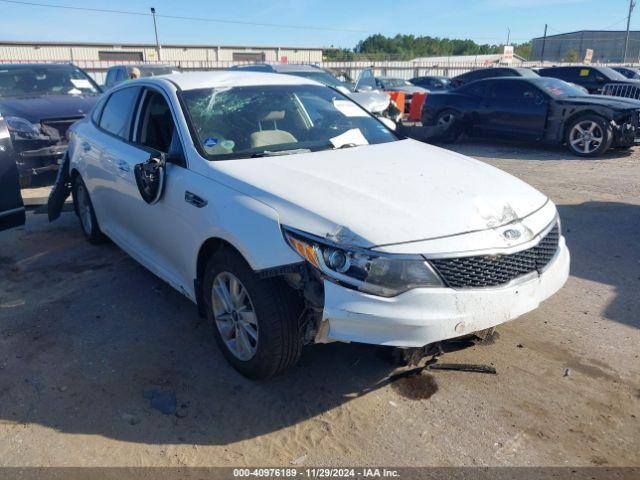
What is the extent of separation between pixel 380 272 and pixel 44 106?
7.42 m

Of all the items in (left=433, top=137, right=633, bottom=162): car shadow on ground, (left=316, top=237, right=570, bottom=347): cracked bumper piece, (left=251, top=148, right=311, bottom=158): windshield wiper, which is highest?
(left=251, top=148, right=311, bottom=158): windshield wiper

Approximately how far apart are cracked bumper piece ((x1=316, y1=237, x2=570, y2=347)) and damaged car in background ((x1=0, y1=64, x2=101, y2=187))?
6410 mm

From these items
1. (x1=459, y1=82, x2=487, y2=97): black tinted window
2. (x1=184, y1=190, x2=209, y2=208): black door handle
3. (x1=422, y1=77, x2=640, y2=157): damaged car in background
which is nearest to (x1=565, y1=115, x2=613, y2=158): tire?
(x1=422, y1=77, x2=640, y2=157): damaged car in background

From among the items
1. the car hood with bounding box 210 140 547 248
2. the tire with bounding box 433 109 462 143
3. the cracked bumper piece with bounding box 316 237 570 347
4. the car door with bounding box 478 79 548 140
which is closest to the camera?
the cracked bumper piece with bounding box 316 237 570 347

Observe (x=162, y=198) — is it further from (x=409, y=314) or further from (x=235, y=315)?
(x=409, y=314)

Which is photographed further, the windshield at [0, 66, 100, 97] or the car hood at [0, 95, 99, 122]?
the windshield at [0, 66, 100, 97]

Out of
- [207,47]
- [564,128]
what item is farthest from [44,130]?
[207,47]

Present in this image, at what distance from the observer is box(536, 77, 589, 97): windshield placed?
10359 mm

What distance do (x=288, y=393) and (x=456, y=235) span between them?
132 centimetres

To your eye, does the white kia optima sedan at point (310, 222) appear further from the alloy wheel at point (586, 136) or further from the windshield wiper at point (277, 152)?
the alloy wheel at point (586, 136)

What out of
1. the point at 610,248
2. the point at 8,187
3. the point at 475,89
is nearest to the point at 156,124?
the point at 8,187

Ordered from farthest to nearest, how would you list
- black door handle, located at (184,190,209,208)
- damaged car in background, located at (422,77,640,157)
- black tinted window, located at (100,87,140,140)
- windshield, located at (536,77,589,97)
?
windshield, located at (536,77,589,97)
damaged car in background, located at (422,77,640,157)
black tinted window, located at (100,87,140,140)
black door handle, located at (184,190,209,208)

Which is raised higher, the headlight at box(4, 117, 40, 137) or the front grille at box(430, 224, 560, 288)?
the headlight at box(4, 117, 40, 137)

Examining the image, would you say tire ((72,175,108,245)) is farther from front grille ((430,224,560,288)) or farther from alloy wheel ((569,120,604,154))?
alloy wheel ((569,120,604,154))
